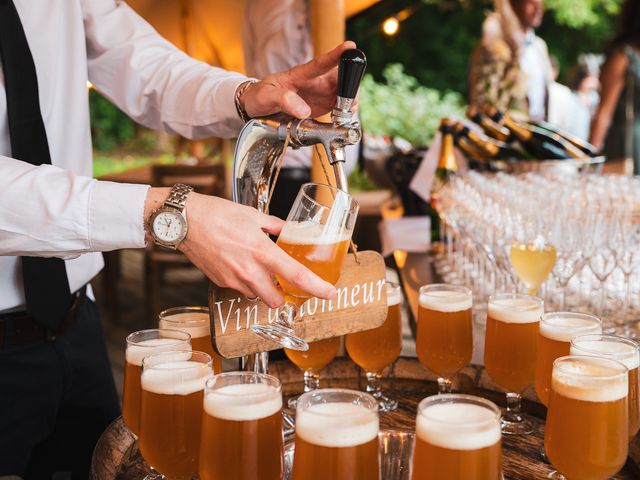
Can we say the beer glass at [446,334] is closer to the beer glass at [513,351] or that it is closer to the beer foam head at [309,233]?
the beer glass at [513,351]

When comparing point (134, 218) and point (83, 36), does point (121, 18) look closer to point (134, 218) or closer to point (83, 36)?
point (83, 36)

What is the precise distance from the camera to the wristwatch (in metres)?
1.15

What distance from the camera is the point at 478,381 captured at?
1.68 m

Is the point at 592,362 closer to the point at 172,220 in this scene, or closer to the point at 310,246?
the point at 310,246

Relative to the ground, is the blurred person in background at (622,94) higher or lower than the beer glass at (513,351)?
higher

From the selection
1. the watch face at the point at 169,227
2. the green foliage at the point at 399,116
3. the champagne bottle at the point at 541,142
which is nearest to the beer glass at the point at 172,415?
the watch face at the point at 169,227

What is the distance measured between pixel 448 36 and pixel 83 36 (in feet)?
48.0

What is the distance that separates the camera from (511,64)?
505 cm

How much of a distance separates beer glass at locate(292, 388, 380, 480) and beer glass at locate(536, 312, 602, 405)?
506mm

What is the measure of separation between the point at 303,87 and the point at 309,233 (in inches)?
19.1

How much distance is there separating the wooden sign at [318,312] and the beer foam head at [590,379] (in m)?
0.37

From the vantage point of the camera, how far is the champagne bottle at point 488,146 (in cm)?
330

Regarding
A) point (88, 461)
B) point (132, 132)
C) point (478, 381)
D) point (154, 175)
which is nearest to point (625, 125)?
point (154, 175)

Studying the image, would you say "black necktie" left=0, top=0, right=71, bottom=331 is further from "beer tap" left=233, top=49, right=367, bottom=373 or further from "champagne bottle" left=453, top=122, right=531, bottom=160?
"champagne bottle" left=453, top=122, right=531, bottom=160
